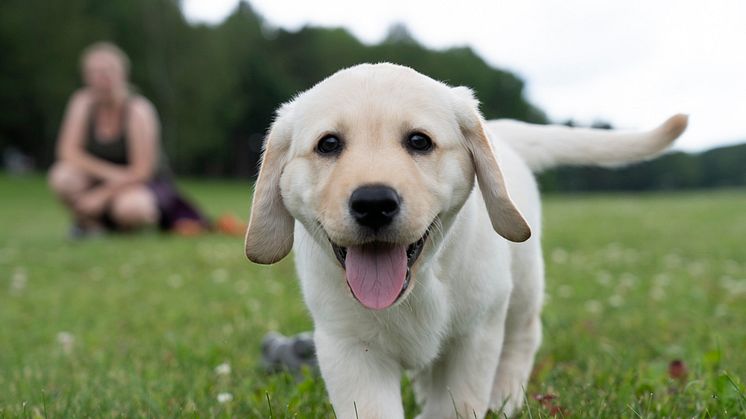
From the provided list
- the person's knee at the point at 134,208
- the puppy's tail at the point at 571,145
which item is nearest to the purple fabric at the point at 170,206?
the person's knee at the point at 134,208

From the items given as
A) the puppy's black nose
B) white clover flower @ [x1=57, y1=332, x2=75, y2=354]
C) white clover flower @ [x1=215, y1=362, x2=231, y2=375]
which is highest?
the puppy's black nose

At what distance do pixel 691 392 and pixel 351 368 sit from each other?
1.31m

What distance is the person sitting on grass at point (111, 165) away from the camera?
10.0m

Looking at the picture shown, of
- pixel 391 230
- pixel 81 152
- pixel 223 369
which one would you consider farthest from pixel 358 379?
pixel 81 152

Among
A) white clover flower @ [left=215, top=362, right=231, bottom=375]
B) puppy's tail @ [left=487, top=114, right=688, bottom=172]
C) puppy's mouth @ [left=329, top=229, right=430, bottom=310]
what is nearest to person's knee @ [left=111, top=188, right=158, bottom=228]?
white clover flower @ [left=215, top=362, right=231, bottom=375]

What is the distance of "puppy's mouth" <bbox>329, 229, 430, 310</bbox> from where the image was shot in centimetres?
212

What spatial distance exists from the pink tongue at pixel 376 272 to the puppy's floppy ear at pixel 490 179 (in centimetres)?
36

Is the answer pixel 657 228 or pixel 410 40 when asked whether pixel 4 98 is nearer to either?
pixel 410 40

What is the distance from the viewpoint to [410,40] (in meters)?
19.0

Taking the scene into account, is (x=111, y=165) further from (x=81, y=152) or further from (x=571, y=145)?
(x=571, y=145)

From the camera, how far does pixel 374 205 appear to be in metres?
1.99

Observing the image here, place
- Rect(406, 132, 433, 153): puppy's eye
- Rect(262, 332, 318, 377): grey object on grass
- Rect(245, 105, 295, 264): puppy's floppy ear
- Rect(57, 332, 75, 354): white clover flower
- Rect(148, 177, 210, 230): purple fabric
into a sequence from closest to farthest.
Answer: Rect(406, 132, 433, 153): puppy's eye < Rect(245, 105, 295, 264): puppy's floppy ear < Rect(262, 332, 318, 377): grey object on grass < Rect(57, 332, 75, 354): white clover flower < Rect(148, 177, 210, 230): purple fabric

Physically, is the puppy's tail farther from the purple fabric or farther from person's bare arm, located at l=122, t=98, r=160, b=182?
the purple fabric

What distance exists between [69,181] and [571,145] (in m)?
8.32
